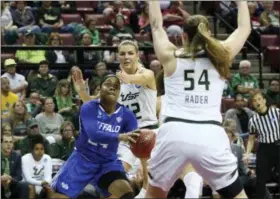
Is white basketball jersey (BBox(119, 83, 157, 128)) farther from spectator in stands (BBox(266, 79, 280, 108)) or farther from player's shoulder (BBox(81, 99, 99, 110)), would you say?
spectator in stands (BBox(266, 79, 280, 108))

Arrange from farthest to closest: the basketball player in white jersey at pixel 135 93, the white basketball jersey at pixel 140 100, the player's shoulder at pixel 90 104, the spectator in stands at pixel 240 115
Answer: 1. the spectator in stands at pixel 240 115
2. the white basketball jersey at pixel 140 100
3. the basketball player in white jersey at pixel 135 93
4. the player's shoulder at pixel 90 104

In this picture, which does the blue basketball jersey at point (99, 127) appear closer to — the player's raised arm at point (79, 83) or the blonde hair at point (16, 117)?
the player's raised arm at point (79, 83)

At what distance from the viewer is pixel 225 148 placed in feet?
20.1

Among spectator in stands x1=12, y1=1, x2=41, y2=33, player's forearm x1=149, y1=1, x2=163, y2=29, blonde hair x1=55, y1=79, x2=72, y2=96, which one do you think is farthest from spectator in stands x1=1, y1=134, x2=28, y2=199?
player's forearm x1=149, y1=1, x2=163, y2=29

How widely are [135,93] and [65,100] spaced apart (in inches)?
197

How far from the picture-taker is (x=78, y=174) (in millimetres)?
7922

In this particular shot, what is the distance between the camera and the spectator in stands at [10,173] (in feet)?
38.8

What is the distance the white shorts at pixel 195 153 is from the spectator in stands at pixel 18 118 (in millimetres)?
7171

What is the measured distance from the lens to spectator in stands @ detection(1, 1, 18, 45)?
15547 millimetres

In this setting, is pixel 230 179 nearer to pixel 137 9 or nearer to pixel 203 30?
pixel 203 30

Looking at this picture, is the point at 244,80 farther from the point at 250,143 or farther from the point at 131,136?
the point at 131,136

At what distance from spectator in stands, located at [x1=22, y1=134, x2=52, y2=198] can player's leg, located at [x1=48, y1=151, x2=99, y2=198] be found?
4.05m

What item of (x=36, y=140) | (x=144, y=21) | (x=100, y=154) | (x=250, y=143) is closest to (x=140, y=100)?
(x=100, y=154)

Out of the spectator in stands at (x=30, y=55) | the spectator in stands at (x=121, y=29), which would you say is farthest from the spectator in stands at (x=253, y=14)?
the spectator in stands at (x=30, y=55)
